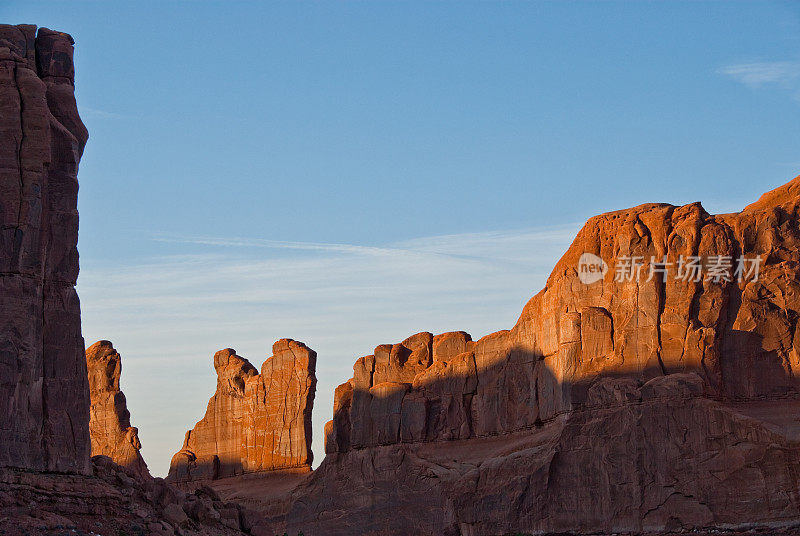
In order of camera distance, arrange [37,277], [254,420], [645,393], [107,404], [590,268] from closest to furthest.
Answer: [37,277] < [645,393] < [590,268] < [107,404] < [254,420]

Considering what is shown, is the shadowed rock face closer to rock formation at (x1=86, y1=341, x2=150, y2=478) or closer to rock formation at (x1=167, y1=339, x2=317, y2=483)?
rock formation at (x1=86, y1=341, x2=150, y2=478)

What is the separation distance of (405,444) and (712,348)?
24.4 meters

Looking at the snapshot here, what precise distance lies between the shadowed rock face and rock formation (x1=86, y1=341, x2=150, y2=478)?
4502 cm

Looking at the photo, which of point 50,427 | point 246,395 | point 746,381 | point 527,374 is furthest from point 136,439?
point 50,427

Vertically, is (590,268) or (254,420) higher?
(590,268)

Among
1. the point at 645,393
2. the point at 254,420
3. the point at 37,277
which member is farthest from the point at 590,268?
the point at 37,277

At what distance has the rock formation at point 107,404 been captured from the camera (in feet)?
312

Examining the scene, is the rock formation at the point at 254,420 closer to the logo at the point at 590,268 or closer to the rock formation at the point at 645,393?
the rock formation at the point at 645,393

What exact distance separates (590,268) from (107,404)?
3347cm

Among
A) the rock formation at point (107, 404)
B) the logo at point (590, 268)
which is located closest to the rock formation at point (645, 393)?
the logo at point (590, 268)

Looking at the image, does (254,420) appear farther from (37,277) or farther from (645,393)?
(37,277)

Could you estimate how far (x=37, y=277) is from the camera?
49.1m

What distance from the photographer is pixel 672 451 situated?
71.1 meters

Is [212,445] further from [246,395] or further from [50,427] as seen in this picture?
[50,427]
